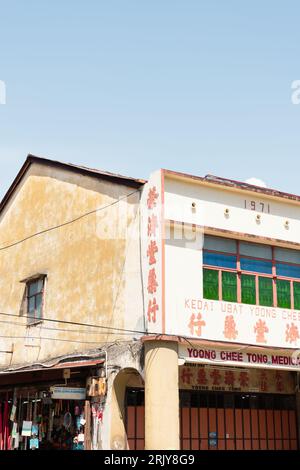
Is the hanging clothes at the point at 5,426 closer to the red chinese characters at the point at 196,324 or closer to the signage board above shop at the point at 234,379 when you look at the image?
the signage board above shop at the point at 234,379

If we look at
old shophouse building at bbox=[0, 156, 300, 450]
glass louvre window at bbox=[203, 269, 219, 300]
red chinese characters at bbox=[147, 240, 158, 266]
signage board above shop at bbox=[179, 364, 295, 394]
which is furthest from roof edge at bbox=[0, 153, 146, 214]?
signage board above shop at bbox=[179, 364, 295, 394]

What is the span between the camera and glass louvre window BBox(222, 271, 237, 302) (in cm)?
1761

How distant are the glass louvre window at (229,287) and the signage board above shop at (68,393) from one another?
4.31 m

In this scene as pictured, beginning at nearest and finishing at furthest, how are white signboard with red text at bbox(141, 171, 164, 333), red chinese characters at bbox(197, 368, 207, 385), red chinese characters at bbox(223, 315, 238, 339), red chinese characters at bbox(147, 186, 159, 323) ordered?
white signboard with red text at bbox(141, 171, 164, 333) → red chinese characters at bbox(147, 186, 159, 323) → red chinese characters at bbox(223, 315, 238, 339) → red chinese characters at bbox(197, 368, 207, 385)

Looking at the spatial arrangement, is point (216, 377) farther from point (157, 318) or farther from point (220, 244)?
point (157, 318)

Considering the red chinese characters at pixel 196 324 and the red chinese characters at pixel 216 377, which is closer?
the red chinese characters at pixel 196 324

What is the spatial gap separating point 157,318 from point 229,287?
253cm

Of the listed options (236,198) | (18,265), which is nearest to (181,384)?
(236,198)

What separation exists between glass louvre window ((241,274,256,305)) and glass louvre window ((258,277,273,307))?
0.22 meters

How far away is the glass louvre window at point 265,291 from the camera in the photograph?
1828cm

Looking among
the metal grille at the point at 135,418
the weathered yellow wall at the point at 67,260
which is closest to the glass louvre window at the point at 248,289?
the weathered yellow wall at the point at 67,260

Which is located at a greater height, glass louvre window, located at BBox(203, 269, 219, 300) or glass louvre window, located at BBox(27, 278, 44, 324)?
glass louvre window, located at BBox(27, 278, 44, 324)

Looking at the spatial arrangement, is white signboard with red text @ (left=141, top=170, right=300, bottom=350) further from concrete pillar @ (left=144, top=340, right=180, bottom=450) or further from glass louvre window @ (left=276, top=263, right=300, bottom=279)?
glass louvre window @ (left=276, top=263, right=300, bottom=279)

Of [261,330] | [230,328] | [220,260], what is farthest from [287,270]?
[230,328]
